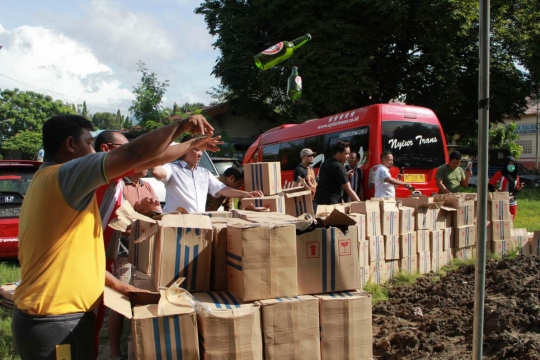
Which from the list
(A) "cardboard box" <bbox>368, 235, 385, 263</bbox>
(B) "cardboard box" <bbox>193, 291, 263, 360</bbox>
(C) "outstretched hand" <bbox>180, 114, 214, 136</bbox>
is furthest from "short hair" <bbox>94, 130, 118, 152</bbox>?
(A) "cardboard box" <bbox>368, 235, 385, 263</bbox>

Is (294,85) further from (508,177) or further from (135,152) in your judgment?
(508,177)

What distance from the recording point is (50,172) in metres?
1.91

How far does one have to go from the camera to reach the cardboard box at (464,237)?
7222 mm

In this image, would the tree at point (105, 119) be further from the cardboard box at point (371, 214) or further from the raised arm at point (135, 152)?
the raised arm at point (135, 152)

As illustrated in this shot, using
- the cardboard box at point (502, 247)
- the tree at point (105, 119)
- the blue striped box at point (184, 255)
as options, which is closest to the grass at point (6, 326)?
the blue striped box at point (184, 255)

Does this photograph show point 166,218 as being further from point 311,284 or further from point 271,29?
point 271,29

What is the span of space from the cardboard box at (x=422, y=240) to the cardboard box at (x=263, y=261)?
14.3 ft

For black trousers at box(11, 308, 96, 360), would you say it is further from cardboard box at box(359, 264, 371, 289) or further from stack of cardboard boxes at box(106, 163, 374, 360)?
cardboard box at box(359, 264, 371, 289)

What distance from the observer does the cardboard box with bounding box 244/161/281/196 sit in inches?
201

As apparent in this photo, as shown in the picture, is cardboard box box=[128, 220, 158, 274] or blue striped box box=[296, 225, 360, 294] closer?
blue striped box box=[296, 225, 360, 294]

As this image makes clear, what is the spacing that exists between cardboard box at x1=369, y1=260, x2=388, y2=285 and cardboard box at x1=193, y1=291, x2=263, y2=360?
12.3 ft

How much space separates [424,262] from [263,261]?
15.5 feet

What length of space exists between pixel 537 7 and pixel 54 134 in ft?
81.5

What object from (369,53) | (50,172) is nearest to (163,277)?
(50,172)
